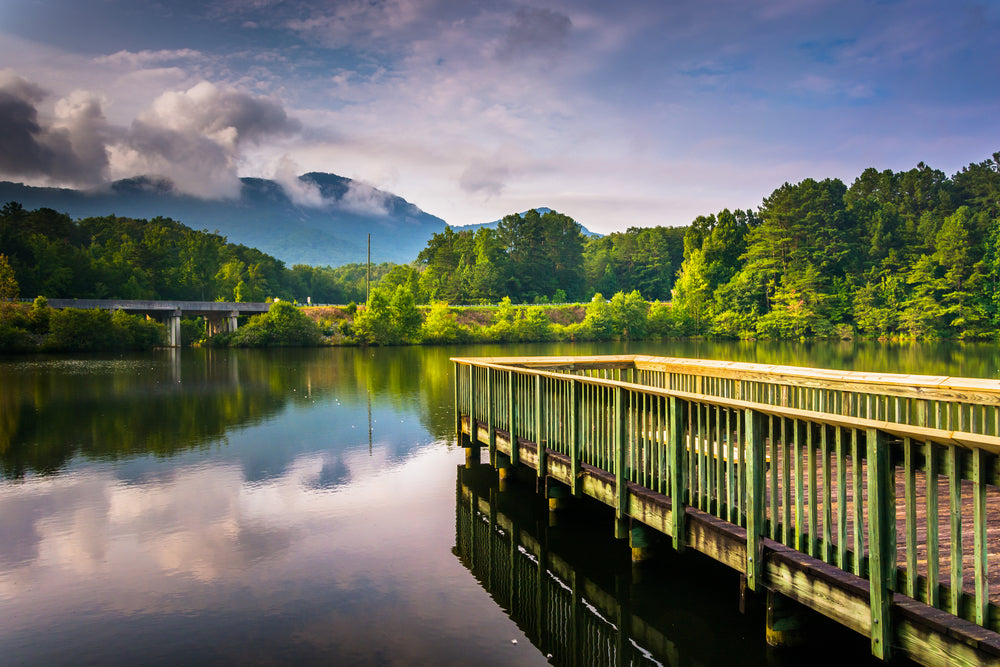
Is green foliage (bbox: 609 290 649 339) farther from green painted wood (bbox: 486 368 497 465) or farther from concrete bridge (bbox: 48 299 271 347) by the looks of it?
green painted wood (bbox: 486 368 497 465)

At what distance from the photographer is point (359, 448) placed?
51.8ft

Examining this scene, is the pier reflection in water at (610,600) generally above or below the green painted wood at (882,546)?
below

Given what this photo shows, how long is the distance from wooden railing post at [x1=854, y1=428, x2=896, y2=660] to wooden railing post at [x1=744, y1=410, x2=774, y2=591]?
1119 millimetres

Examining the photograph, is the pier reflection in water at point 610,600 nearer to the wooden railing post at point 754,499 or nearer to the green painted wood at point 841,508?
the wooden railing post at point 754,499

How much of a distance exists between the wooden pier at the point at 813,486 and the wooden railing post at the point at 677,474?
0.01 metres

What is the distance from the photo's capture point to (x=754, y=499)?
17.5 feet

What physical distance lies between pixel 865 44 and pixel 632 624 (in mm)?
56356

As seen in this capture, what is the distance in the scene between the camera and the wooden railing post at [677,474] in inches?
249

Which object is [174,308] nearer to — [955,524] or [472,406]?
[472,406]

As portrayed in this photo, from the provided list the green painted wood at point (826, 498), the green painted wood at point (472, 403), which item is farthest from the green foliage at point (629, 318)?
the green painted wood at point (826, 498)

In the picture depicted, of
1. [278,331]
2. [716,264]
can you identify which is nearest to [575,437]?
[278,331]

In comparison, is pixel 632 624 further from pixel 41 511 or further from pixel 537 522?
pixel 41 511

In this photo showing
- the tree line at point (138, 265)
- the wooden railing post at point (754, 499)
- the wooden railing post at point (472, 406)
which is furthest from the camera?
the tree line at point (138, 265)

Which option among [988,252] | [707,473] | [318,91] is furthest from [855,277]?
[707,473]
